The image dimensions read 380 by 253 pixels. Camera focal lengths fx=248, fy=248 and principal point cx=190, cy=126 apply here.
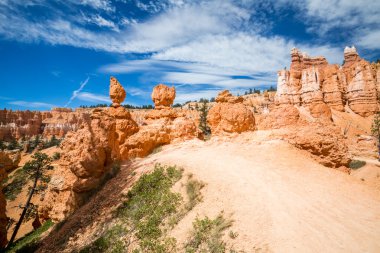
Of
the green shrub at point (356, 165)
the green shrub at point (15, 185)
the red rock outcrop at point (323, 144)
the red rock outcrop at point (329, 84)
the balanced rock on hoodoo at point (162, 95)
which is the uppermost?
the red rock outcrop at point (329, 84)

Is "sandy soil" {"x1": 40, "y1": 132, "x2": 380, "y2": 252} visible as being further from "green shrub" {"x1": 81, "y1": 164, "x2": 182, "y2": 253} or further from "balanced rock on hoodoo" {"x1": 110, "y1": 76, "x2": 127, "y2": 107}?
"balanced rock on hoodoo" {"x1": 110, "y1": 76, "x2": 127, "y2": 107}

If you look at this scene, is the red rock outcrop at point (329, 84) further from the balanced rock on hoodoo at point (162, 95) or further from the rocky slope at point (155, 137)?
the balanced rock on hoodoo at point (162, 95)

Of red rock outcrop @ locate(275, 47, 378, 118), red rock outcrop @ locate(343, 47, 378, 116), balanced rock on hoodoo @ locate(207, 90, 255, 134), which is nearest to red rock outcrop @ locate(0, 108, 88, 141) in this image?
red rock outcrop @ locate(275, 47, 378, 118)

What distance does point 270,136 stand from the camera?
15.1m

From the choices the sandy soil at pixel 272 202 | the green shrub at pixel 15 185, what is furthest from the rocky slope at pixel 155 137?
the green shrub at pixel 15 185

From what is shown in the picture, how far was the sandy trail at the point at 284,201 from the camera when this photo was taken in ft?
21.7

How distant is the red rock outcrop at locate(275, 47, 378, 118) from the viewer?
Result: 51.1 m

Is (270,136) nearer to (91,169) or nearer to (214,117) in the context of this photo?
(214,117)

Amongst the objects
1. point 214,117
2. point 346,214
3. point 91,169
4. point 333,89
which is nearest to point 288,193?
point 346,214

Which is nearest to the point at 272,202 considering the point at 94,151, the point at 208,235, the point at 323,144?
the point at 208,235

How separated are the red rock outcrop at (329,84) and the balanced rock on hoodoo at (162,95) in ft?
119

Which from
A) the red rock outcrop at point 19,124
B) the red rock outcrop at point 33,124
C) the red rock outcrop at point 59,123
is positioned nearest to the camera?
the red rock outcrop at point 19,124

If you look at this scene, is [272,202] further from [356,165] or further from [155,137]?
[356,165]

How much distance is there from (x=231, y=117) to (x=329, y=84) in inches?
1743
